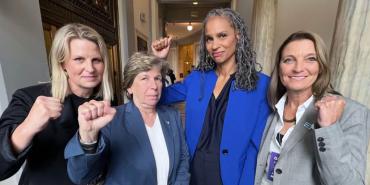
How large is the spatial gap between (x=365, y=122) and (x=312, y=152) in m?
0.23

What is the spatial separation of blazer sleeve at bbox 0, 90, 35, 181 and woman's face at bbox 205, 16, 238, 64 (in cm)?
91

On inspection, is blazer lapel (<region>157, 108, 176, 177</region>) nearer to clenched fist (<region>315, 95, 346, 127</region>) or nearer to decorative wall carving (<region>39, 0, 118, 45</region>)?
clenched fist (<region>315, 95, 346, 127</region>)

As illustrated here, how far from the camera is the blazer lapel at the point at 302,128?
1.00m

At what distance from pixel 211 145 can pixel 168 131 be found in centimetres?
25

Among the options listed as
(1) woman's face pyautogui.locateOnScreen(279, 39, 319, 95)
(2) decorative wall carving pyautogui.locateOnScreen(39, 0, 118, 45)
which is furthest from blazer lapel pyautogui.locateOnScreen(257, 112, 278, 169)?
(2) decorative wall carving pyautogui.locateOnScreen(39, 0, 118, 45)

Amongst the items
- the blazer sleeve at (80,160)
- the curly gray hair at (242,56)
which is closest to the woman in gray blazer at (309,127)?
the curly gray hair at (242,56)

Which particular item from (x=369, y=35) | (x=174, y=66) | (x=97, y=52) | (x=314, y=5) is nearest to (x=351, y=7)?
(x=369, y=35)

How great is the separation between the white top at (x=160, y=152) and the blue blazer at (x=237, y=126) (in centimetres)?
19

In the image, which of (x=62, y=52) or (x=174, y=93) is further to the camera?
(x=174, y=93)

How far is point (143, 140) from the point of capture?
1.14 meters

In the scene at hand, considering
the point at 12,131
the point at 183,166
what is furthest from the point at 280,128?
the point at 12,131

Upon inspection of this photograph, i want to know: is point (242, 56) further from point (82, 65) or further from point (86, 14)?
point (86, 14)

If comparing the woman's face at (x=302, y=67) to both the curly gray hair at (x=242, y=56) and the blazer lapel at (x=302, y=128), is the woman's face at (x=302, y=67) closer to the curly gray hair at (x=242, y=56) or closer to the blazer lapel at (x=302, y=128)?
the blazer lapel at (x=302, y=128)

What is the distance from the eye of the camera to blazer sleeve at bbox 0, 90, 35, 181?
782mm
